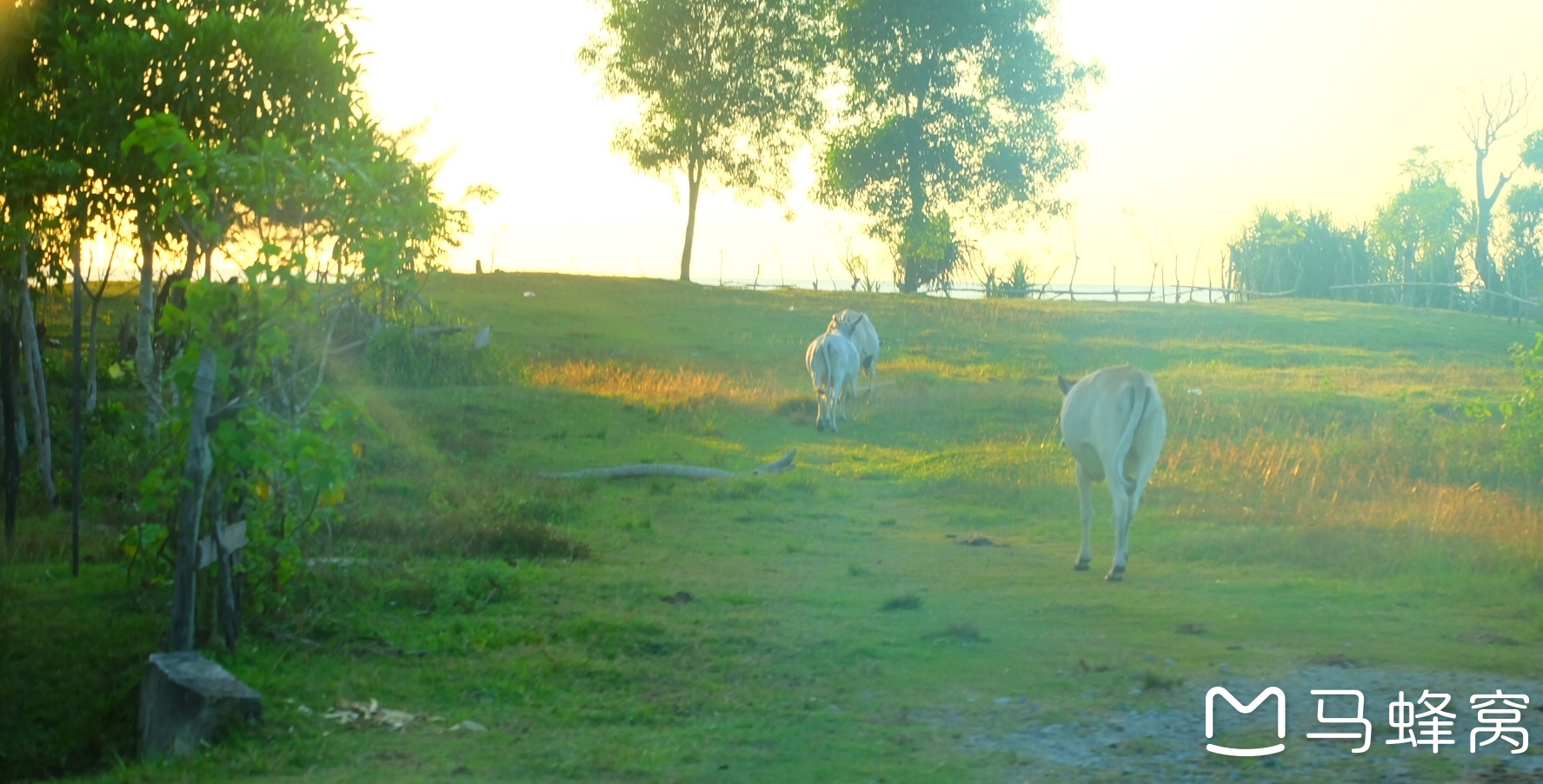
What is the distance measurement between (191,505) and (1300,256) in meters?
55.3

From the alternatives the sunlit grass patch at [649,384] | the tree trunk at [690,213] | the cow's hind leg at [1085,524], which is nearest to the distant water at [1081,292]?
the tree trunk at [690,213]

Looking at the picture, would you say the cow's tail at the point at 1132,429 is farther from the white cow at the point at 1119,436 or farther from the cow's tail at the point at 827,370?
the cow's tail at the point at 827,370

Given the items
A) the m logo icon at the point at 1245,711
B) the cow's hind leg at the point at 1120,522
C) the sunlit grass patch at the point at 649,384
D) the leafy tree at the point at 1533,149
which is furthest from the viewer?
the leafy tree at the point at 1533,149

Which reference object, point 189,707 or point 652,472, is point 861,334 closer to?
point 652,472

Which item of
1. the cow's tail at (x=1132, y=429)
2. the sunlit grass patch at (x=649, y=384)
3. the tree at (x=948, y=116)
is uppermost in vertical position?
the tree at (x=948, y=116)

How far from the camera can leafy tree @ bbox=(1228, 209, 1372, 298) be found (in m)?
55.9

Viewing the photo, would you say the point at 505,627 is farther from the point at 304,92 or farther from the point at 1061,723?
the point at 304,92

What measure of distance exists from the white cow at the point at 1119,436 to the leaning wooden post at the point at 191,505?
6.86m

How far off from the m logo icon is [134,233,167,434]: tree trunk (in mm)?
8771

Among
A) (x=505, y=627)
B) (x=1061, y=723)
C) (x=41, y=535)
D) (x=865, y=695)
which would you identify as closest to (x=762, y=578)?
(x=505, y=627)

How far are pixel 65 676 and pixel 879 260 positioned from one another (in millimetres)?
47301

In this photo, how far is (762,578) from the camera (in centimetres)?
1113

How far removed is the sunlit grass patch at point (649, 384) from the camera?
23.7 metres

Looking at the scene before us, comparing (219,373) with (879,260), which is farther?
(879,260)
